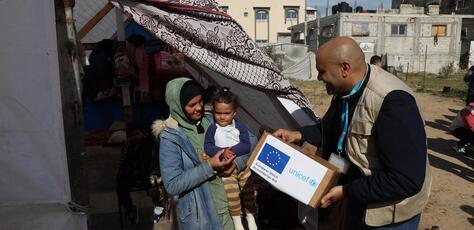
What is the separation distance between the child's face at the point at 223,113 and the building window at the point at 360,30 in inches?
1063

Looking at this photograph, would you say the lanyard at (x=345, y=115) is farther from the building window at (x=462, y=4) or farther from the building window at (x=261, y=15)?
the building window at (x=261, y=15)

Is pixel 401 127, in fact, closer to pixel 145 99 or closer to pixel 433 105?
pixel 145 99

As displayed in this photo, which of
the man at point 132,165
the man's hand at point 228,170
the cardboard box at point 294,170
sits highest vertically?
the cardboard box at point 294,170

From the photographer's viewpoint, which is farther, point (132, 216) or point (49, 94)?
point (132, 216)

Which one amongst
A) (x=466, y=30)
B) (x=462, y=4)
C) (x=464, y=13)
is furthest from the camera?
(x=462, y=4)

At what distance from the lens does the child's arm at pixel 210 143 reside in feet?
8.55

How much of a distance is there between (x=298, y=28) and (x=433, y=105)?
2431 cm

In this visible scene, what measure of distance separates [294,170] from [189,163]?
23.5 inches

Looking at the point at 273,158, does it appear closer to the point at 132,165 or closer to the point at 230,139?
the point at 230,139

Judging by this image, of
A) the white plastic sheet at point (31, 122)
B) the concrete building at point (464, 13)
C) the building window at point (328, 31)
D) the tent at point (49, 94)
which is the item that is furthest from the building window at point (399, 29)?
the white plastic sheet at point (31, 122)

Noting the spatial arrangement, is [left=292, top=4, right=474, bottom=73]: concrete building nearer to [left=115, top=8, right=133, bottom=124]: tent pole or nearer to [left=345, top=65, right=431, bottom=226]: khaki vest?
[left=115, top=8, right=133, bottom=124]: tent pole

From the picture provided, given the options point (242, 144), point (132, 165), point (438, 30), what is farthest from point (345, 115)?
point (438, 30)

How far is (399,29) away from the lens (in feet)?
94.9

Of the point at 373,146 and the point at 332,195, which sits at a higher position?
the point at 373,146
